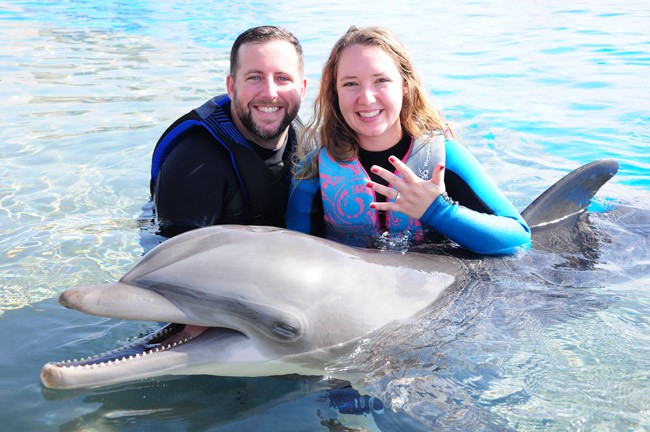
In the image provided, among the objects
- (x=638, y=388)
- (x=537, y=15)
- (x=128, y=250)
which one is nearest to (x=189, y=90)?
(x=128, y=250)

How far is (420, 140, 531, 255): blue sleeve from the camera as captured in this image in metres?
4.66

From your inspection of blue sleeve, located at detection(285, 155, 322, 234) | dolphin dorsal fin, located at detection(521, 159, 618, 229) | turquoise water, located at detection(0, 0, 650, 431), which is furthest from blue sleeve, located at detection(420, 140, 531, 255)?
blue sleeve, located at detection(285, 155, 322, 234)

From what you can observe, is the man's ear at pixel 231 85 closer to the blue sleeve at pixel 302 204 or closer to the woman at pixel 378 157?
the woman at pixel 378 157

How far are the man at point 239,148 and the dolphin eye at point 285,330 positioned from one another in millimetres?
1875

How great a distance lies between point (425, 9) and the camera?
2492 cm

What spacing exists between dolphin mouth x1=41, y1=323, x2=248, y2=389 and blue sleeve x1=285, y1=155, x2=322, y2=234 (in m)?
2.08

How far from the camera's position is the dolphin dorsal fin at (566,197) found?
5484mm

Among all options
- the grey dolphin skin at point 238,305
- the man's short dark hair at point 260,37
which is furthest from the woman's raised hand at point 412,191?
the man's short dark hair at point 260,37

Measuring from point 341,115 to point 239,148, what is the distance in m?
0.83

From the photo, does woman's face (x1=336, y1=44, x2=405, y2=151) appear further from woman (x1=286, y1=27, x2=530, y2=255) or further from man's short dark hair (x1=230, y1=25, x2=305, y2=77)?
man's short dark hair (x1=230, y1=25, x2=305, y2=77)

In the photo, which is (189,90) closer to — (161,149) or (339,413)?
(161,149)

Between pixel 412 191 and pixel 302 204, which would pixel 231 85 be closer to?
pixel 302 204

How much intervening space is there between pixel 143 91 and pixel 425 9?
48.6 ft

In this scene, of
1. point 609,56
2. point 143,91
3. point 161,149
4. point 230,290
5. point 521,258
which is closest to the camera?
point 230,290
